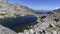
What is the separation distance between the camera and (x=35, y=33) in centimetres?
2012

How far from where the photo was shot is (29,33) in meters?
20.0

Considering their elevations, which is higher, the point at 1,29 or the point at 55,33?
the point at 1,29

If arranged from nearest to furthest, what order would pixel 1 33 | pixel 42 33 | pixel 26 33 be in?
1. pixel 1 33
2. pixel 26 33
3. pixel 42 33

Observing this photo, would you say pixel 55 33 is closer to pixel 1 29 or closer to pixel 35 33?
pixel 35 33

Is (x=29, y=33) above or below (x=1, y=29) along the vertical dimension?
below

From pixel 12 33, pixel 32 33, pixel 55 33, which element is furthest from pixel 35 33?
pixel 12 33

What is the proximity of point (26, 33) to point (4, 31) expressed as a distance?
13.9 ft

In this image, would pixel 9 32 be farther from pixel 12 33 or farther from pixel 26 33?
pixel 26 33

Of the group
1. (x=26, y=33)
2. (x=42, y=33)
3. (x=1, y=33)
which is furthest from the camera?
(x=42, y=33)

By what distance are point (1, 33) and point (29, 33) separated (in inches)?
196

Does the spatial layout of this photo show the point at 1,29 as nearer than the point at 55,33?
Yes

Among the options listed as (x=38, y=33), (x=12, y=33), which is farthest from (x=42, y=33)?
(x=12, y=33)

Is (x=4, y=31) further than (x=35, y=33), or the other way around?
(x=35, y=33)

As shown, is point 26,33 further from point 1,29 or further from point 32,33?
point 1,29
